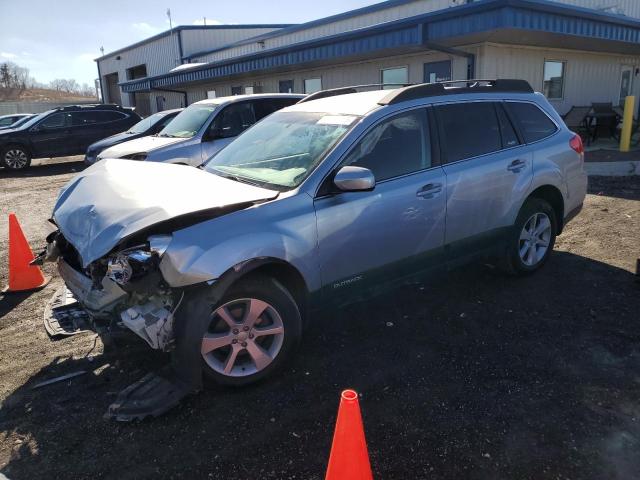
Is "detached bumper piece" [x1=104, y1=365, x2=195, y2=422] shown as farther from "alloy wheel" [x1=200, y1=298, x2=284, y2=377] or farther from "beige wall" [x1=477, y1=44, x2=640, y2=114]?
"beige wall" [x1=477, y1=44, x2=640, y2=114]

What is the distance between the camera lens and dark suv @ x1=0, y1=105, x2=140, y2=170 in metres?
15.0

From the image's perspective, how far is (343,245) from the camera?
343 centimetres

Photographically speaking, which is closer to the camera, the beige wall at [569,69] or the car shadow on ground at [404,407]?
the car shadow on ground at [404,407]

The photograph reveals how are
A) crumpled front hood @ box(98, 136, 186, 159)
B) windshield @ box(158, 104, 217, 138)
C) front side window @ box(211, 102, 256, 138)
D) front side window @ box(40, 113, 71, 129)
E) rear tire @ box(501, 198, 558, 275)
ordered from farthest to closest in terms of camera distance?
front side window @ box(40, 113, 71, 129) < windshield @ box(158, 104, 217, 138) < front side window @ box(211, 102, 256, 138) < crumpled front hood @ box(98, 136, 186, 159) < rear tire @ box(501, 198, 558, 275)

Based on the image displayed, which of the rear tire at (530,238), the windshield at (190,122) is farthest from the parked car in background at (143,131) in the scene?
the rear tire at (530,238)

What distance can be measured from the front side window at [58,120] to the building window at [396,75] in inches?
396

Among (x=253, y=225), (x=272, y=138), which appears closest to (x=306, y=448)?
(x=253, y=225)

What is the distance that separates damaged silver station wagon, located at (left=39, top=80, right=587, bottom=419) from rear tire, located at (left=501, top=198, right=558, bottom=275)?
0.05 feet

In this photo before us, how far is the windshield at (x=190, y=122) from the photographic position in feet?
28.6

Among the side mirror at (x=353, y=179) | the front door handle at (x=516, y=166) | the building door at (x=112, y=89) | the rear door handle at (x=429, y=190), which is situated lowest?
the rear door handle at (x=429, y=190)

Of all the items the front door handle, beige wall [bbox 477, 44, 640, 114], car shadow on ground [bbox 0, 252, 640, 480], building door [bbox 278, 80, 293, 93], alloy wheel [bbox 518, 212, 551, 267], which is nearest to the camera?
car shadow on ground [bbox 0, 252, 640, 480]

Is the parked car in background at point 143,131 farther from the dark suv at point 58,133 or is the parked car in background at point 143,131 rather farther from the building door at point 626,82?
the building door at point 626,82

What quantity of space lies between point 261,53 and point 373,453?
16.4 m

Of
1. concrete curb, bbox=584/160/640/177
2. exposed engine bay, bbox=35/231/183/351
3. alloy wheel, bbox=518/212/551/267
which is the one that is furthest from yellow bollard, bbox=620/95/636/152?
exposed engine bay, bbox=35/231/183/351
